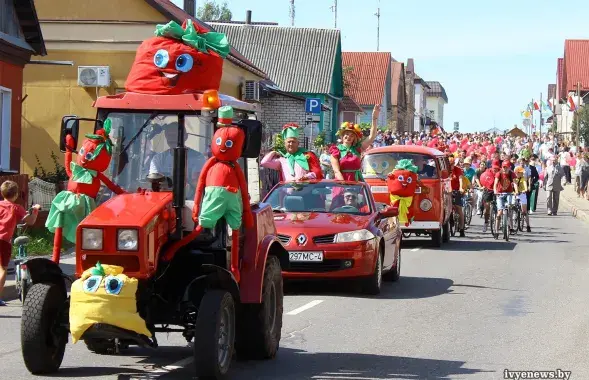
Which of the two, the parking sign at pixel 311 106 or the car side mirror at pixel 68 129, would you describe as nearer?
the car side mirror at pixel 68 129

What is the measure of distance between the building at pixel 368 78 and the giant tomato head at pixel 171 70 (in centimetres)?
9095

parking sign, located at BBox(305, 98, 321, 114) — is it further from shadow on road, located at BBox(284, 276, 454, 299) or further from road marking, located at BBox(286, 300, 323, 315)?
road marking, located at BBox(286, 300, 323, 315)

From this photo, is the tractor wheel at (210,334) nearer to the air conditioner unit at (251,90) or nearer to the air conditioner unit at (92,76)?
the air conditioner unit at (92,76)

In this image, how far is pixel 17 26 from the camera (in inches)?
955

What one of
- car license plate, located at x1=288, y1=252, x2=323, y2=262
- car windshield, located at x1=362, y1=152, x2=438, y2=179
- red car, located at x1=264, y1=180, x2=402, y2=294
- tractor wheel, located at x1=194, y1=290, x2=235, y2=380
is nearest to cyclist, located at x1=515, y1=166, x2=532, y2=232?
car windshield, located at x1=362, y1=152, x2=438, y2=179

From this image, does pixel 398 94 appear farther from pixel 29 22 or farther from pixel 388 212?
pixel 388 212

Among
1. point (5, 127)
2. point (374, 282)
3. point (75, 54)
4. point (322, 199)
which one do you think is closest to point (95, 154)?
point (374, 282)

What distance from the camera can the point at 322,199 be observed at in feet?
52.2

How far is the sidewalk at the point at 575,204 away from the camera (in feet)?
126

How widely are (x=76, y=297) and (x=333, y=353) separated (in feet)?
10.2

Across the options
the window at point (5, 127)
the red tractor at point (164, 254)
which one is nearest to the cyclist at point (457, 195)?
the window at point (5, 127)

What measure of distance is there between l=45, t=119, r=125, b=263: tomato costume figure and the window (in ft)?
49.4

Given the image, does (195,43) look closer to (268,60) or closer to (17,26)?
(17,26)

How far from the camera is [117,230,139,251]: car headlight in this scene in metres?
8.00
